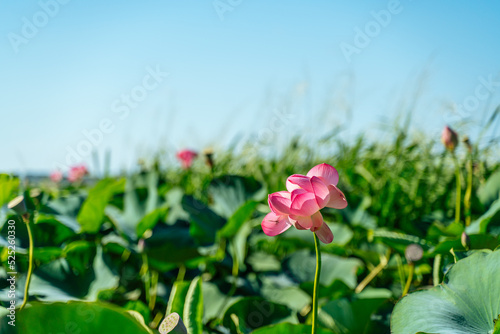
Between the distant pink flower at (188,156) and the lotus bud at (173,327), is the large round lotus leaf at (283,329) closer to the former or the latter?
the lotus bud at (173,327)

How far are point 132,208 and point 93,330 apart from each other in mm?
823

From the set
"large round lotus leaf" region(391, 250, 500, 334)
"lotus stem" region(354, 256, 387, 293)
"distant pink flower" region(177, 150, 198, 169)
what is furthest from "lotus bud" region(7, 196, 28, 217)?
"distant pink flower" region(177, 150, 198, 169)

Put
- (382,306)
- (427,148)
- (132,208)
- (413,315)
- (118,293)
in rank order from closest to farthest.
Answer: (413,315)
(382,306)
(118,293)
(132,208)
(427,148)

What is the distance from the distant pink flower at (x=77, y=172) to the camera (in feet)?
8.99

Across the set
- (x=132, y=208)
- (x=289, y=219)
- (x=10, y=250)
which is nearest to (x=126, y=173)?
(x=132, y=208)

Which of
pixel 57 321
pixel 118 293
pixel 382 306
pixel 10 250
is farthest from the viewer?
pixel 118 293

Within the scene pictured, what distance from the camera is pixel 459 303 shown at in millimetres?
459

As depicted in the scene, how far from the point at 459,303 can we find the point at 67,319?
40cm

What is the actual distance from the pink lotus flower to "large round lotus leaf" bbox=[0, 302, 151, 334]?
0.53 ft

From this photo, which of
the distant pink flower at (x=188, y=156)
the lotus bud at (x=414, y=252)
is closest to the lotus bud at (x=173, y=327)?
the lotus bud at (x=414, y=252)

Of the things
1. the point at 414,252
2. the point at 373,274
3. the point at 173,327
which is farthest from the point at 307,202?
the point at 373,274

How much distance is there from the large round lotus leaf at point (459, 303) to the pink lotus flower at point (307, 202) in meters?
0.15

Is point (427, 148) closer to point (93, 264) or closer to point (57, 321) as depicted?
point (93, 264)

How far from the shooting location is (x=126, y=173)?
2.54m
